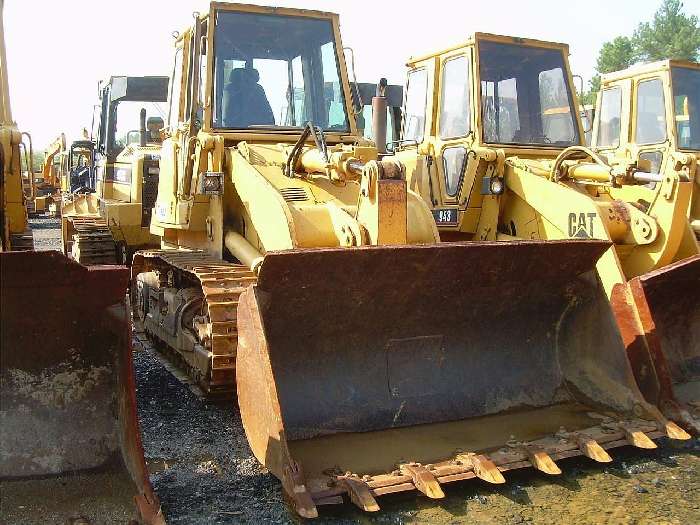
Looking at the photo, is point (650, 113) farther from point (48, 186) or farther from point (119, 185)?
point (48, 186)

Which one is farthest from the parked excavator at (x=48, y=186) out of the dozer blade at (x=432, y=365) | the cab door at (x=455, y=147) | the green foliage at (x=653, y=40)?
the green foliage at (x=653, y=40)

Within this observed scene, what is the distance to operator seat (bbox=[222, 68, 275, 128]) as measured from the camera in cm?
635

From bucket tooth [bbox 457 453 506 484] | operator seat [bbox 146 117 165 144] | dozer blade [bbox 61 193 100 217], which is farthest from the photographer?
dozer blade [bbox 61 193 100 217]

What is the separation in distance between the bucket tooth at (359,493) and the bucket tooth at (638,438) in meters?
1.62

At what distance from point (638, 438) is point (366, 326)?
164 cm

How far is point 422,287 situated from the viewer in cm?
468

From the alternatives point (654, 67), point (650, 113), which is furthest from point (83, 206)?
point (654, 67)

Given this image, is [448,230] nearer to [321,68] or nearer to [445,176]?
[445,176]

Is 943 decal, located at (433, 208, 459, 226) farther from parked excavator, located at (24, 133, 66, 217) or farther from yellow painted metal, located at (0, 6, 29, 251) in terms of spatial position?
parked excavator, located at (24, 133, 66, 217)

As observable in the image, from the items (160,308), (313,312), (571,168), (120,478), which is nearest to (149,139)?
(160,308)

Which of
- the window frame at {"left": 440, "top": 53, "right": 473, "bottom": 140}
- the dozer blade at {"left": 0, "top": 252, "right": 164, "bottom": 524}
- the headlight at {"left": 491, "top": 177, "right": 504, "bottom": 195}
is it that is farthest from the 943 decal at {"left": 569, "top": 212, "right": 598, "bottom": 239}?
the dozer blade at {"left": 0, "top": 252, "right": 164, "bottom": 524}

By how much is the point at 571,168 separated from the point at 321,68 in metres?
2.36

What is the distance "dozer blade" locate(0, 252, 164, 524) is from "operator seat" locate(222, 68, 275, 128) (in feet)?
9.24

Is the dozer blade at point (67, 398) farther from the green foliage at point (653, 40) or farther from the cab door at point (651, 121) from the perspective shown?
the green foliage at point (653, 40)
